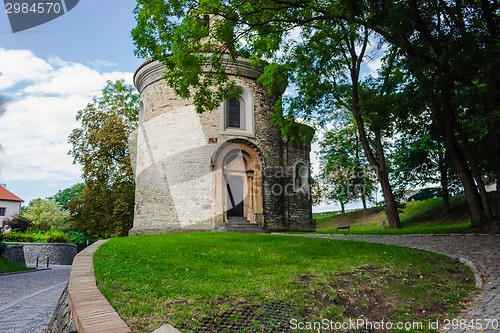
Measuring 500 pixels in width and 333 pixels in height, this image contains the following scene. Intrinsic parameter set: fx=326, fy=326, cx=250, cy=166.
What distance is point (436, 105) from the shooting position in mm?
10930

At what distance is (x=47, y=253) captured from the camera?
2459 cm

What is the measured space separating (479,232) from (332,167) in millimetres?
20094

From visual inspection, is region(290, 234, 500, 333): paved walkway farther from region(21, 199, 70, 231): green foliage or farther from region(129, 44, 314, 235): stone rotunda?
region(21, 199, 70, 231): green foliage

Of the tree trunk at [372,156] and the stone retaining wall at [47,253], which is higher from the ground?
the tree trunk at [372,156]

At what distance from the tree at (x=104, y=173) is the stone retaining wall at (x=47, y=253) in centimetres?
487

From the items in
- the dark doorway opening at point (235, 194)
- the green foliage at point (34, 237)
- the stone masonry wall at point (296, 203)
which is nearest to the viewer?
the dark doorway opening at point (235, 194)

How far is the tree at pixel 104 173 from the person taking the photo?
20734mm

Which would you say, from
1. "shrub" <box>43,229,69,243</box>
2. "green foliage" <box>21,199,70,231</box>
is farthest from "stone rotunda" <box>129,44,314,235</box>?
"green foliage" <box>21,199,70,231</box>

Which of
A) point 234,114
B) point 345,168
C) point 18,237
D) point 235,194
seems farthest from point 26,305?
point 345,168

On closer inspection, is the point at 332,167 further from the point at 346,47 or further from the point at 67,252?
the point at 67,252

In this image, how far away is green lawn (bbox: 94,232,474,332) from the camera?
3.70m

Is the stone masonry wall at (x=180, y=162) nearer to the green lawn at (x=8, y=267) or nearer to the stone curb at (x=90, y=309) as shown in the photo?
the green lawn at (x=8, y=267)

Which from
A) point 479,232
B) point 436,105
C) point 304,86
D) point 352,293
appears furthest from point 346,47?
point 352,293

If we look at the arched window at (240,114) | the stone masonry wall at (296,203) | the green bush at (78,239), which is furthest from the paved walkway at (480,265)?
the green bush at (78,239)
